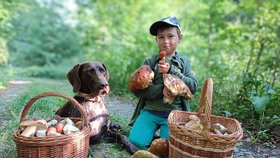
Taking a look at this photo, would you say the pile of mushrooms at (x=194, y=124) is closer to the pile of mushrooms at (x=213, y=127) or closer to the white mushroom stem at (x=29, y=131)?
the pile of mushrooms at (x=213, y=127)

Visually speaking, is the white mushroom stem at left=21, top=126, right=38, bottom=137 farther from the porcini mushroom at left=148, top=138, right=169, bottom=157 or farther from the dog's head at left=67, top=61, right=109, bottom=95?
the porcini mushroom at left=148, top=138, right=169, bottom=157

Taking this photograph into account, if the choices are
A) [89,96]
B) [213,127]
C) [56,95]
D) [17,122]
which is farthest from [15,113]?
[213,127]

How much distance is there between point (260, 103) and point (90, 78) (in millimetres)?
2079

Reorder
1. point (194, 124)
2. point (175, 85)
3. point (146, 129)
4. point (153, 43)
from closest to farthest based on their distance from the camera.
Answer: point (194, 124)
point (175, 85)
point (146, 129)
point (153, 43)

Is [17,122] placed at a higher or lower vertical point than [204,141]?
lower

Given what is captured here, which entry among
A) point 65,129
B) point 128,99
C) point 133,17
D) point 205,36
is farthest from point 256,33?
point 133,17

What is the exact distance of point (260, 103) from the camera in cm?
381

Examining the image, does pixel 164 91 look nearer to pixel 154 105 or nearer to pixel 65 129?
pixel 154 105

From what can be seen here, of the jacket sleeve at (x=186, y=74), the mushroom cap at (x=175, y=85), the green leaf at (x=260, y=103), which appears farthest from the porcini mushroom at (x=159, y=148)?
the green leaf at (x=260, y=103)

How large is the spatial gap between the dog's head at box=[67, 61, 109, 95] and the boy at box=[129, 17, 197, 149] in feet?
1.45

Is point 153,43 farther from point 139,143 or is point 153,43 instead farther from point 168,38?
point 139,143

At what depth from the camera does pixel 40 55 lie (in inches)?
499

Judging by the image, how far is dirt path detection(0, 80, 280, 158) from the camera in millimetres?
3293

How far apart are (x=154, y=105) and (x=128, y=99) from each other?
2.39 m
